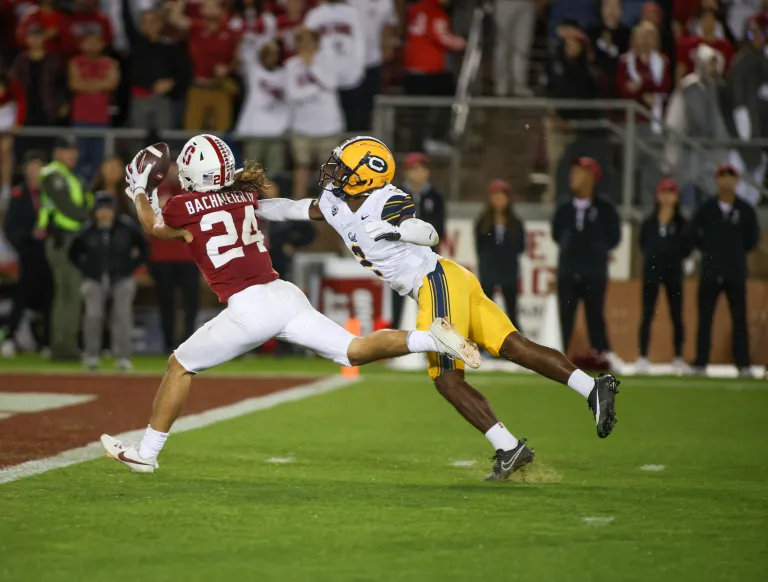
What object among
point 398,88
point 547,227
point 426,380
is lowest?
point 426,380

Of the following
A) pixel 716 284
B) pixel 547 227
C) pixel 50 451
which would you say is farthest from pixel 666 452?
pixel 547 227

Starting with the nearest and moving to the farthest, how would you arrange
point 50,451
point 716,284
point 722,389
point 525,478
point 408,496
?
point 408,496, point 525,478, point 50,451, point 722,389, point 716,284

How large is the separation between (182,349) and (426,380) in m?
5.84

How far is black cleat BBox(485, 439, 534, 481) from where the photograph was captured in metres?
6.60

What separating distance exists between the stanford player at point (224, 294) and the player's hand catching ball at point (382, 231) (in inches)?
17.8

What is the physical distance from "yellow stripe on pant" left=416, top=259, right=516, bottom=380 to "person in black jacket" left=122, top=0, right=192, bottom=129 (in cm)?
916

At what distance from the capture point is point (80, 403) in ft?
32.9

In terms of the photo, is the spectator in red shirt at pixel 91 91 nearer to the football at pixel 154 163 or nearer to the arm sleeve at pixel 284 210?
the football at pixel 154 163

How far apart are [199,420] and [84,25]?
784 centimetres

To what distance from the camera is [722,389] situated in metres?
12.0

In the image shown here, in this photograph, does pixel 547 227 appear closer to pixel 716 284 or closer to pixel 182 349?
pixel 716 284

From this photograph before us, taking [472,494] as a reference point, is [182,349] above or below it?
above

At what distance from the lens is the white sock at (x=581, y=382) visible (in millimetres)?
6613

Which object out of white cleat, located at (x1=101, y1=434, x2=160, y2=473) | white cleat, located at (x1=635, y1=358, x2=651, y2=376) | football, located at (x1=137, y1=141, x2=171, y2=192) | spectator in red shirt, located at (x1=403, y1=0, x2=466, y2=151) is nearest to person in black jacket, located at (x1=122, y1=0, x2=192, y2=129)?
spectator in red shirt, located at (x1=403, y1=0, x2=466, y2=151)
